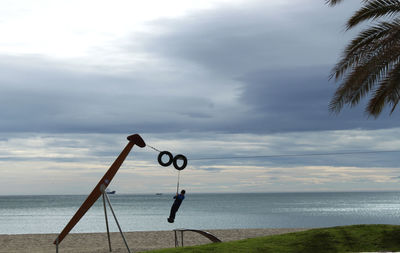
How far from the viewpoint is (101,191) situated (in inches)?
570

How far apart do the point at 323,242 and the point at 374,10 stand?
20.0ft

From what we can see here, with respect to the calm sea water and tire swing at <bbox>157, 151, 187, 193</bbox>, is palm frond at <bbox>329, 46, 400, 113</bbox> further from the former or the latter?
the calm sea water

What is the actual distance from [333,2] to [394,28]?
172 cm

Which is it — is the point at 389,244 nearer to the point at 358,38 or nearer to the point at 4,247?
the point at 358,38

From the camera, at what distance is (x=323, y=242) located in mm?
11797

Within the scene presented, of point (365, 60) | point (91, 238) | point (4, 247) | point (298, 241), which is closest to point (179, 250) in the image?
point (298, 241)

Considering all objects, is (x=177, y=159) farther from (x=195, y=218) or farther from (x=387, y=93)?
(x=195, y=218)

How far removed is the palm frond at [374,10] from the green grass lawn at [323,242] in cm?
535

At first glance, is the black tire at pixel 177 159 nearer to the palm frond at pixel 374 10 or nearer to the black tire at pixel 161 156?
the black tire at pixel 161 156

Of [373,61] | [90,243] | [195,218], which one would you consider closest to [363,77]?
[373,61]

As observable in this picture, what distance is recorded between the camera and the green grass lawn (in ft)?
36.8

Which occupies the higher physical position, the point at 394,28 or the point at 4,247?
the point at 394,28

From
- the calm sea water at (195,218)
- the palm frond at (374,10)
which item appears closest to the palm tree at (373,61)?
the palm frond at (374,10)

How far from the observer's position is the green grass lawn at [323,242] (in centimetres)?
1120
